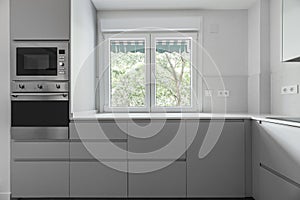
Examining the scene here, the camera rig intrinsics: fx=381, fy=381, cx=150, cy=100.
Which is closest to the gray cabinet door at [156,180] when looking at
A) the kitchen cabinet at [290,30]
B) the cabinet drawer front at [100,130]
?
the cabinet drawer front at [100,130]

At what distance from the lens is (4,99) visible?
134 inches

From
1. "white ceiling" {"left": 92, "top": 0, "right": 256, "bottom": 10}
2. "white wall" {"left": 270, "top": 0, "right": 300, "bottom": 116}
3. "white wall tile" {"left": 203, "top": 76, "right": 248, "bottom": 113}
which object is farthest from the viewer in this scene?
"white wall tile" {"left": 203, "top": 76, "right": 248, "bottom": 113}

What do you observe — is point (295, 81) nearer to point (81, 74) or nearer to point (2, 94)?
point (81, 74)

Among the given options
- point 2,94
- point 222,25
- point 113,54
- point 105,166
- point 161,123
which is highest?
Result: point 222,25

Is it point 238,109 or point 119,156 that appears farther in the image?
point 238,109

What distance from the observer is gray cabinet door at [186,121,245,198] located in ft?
10.9

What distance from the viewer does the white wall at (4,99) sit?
3385mm

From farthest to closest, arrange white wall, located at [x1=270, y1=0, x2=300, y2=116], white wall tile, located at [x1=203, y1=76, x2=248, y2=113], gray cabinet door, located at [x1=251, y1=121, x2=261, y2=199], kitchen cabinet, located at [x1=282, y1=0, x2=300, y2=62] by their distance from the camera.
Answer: white wall tile, located at [x1=203, y1=76, x2=248, y2=113]
white wall, located at [x1=270, y1=0, x2=300, y2=116]
gray cabinet door, located at [x1=251, y1=121, x2=261, y2=199]
kitchen cabinet, located at [x1=282, y1=0, x2=300, y2=62]

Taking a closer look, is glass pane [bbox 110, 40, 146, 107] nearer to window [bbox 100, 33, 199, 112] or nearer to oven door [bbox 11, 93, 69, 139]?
window [bbox 100, 33, 199, 112]

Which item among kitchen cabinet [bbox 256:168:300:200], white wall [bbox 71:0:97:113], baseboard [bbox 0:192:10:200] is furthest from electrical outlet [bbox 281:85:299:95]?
baseboard [bbox 0:192:10:200]

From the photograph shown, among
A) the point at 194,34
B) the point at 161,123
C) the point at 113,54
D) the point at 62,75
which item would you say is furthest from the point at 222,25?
the point at 62,75

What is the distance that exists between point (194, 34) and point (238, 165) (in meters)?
1.67

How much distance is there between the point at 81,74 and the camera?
3.71 meters

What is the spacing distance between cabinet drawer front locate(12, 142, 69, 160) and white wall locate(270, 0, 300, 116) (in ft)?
6.51
